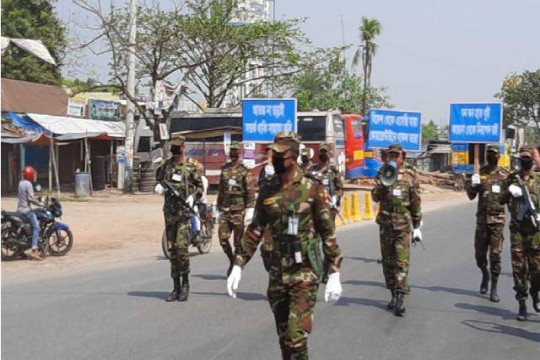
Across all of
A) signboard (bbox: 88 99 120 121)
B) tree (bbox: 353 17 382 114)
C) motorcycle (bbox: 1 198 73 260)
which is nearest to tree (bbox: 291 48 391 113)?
tree (bbox: 353 17 382 114)

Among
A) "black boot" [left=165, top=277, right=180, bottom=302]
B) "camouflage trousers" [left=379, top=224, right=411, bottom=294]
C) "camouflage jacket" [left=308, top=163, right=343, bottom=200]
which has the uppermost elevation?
"camouflage jacket" [left=308, top=163, right=343, bottom=200]

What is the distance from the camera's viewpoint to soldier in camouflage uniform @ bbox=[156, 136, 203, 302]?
31.2ft

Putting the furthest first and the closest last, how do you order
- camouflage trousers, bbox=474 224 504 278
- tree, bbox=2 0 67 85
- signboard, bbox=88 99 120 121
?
tree, bbox=2 0 67 85
signboard, bbox=88 99 120 121
camouflage trousers, bbox=474 224 504 278

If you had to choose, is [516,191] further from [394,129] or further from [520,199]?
[394,129]

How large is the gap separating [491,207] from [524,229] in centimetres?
117

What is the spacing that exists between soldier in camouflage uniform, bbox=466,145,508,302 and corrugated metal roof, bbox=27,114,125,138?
23.0 metres

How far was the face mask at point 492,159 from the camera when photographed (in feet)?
31.2

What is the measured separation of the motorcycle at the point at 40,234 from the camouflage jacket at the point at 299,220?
932cm

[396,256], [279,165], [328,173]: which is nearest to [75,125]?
[328,173]

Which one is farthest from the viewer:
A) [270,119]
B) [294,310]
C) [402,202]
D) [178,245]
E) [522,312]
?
[270,119]

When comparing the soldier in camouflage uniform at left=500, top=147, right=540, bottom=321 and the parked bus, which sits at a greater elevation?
the parked bus

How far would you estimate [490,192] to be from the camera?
9.60 metres

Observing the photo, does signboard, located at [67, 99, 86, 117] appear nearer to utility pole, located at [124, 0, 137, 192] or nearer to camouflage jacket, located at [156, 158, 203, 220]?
utility pole, located at [124, 0, 137, 192]

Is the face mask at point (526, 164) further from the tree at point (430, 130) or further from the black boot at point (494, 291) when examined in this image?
the tree at point (430, 130)
